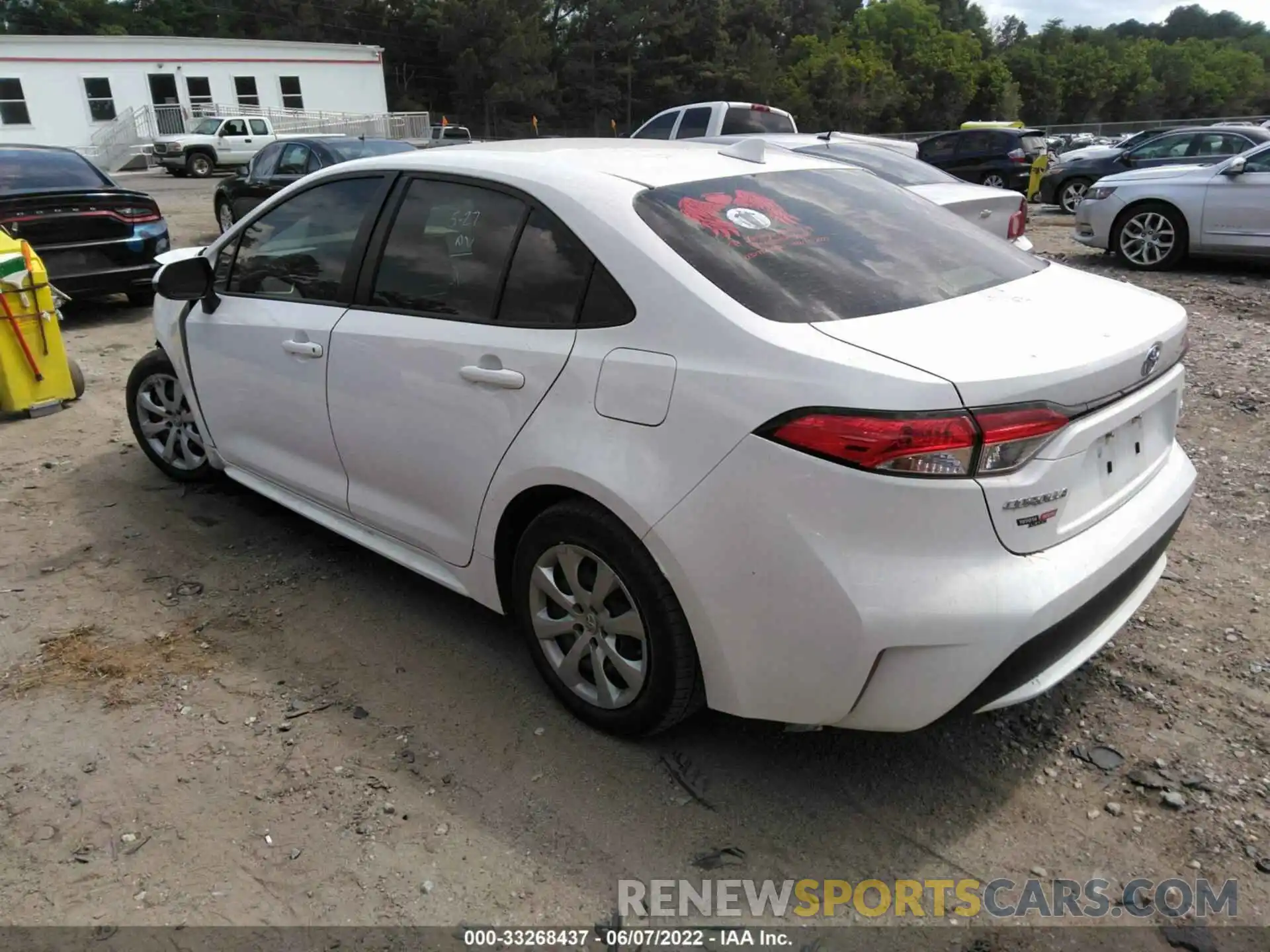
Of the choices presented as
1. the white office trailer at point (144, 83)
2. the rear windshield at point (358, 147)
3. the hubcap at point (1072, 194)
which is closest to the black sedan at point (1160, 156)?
the hubcap at point (1072, 194)

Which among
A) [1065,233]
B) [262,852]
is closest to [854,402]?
[262,852]

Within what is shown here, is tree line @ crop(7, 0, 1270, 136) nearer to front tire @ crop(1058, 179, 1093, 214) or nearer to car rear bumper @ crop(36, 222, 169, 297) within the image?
front tire @ crop(1058, 179, 1093, 214)

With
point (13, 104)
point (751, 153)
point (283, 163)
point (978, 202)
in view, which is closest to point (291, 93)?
point (13, 104)

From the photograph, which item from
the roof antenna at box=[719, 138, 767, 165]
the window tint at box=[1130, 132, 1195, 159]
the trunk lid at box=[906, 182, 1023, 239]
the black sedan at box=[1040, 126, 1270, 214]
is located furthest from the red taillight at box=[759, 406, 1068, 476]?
the window tint at box=[1130, 132, 1195, 159]

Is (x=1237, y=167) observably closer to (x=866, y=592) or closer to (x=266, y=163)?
(x=866, y=592)

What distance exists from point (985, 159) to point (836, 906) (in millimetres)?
19780

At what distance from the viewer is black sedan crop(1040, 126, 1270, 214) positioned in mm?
14820

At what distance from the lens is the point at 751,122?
13.7 metres

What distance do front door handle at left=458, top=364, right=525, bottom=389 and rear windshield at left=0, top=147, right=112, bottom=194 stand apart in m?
7.03

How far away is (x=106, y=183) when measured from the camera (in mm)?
8539

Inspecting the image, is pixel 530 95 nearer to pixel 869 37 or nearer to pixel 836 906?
pixel 869 37

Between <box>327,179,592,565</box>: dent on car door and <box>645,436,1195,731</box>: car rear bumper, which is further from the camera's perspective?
<box>327,179,592,565</box>: dent on car door

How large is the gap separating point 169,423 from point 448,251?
8.43ft

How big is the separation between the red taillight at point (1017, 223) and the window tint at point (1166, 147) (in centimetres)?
938
